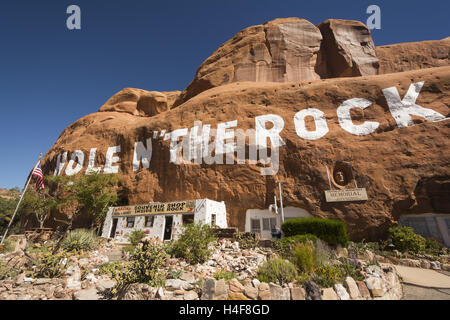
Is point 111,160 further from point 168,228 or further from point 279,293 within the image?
point 279,293

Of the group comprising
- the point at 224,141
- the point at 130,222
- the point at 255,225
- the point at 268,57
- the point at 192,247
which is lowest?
the point at 192,247

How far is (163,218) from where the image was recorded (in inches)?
722

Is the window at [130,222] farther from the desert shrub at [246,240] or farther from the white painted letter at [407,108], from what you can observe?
the white painted letter at [407,108]

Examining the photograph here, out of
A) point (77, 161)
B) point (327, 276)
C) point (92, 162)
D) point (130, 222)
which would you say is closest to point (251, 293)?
point (327, 276)

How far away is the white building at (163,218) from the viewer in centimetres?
1716

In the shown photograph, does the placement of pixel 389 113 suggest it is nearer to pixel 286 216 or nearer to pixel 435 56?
pixel 286 216

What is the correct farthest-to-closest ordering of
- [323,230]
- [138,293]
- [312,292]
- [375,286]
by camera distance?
[323,230], [375,286], [138,293], [312,292]

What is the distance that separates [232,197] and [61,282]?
1344 centimetres

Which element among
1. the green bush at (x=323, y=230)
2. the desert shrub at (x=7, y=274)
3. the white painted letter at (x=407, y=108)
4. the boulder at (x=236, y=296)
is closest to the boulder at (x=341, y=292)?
the boulder at (x=236, y=296)

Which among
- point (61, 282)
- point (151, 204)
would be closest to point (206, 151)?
point (151, 204)

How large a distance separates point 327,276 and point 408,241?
994 centimetres

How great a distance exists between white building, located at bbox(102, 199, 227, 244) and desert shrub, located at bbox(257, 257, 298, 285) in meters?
10.2

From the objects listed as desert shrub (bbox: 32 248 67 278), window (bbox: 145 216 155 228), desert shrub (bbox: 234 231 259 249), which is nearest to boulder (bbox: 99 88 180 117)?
window (bbox: 145 216 155 228)

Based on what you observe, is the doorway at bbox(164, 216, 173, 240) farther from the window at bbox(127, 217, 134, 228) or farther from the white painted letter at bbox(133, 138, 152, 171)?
the white painted letter at bbox(133, 138, 152, 171)
